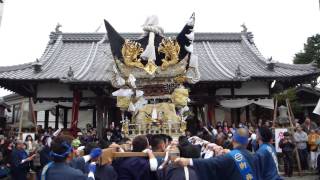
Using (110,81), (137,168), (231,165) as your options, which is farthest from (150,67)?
(231,165)

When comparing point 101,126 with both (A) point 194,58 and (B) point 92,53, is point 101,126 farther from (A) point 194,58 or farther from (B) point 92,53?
(A) point 194,58

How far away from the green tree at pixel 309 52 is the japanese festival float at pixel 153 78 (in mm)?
24856

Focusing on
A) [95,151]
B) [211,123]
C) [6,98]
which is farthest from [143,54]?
[6,98]

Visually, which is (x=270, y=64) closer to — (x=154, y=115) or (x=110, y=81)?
(x=110, y=81)

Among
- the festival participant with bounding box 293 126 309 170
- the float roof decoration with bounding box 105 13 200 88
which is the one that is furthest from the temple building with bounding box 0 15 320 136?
the float roof decoration with bounding box 105 13 200 88

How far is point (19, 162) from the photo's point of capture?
31.6 feet

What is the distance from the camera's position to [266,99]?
16141 mm

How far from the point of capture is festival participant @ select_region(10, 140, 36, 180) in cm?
962

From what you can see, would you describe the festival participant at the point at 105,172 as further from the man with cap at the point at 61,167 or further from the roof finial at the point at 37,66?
the roof finial at the point at 37,66

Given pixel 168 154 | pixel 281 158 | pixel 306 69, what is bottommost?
pixel 281 158

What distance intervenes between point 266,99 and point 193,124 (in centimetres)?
342

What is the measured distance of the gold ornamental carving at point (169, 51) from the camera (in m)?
A: 9.12

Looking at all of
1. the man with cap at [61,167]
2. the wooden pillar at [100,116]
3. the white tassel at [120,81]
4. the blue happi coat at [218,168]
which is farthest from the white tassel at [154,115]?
the wooden pillar at [100,116]

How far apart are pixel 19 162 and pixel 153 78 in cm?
422
